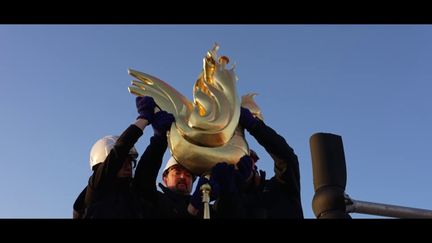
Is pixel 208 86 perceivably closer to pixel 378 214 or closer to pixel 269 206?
pixel 269 206

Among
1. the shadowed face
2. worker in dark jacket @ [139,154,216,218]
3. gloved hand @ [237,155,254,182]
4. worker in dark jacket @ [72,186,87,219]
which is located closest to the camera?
worker in dark jacket @ [139,154,216,218]

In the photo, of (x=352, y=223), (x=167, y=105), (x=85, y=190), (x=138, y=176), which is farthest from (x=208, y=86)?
(x=352, y=223)

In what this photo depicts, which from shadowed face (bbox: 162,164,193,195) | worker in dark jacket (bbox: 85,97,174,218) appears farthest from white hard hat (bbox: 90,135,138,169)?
shadowed face (bbox: 162,164,193,195)

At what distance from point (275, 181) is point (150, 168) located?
113cm

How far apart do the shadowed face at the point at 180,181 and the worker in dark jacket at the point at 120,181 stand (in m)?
0.79

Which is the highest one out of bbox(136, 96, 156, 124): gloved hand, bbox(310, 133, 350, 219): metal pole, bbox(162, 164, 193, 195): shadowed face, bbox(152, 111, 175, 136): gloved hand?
bbox(136, 96, 156, 124): gloved hand

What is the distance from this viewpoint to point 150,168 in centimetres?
599

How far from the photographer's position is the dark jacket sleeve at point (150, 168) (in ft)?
19.7

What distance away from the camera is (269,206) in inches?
244

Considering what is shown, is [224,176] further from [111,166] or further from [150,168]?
[111,166]

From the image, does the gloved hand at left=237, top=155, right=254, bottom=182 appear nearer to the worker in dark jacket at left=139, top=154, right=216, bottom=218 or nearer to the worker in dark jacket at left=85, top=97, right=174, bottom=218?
A: the worker in dark jacket at left=139, top=154, right=216, bottom=218

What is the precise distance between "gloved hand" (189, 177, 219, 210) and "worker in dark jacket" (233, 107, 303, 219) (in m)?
0.42

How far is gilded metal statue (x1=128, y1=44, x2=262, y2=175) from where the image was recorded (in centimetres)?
591

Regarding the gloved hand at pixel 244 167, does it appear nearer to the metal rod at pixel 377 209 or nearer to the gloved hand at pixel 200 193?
the gloved hand at pixel 200 193
